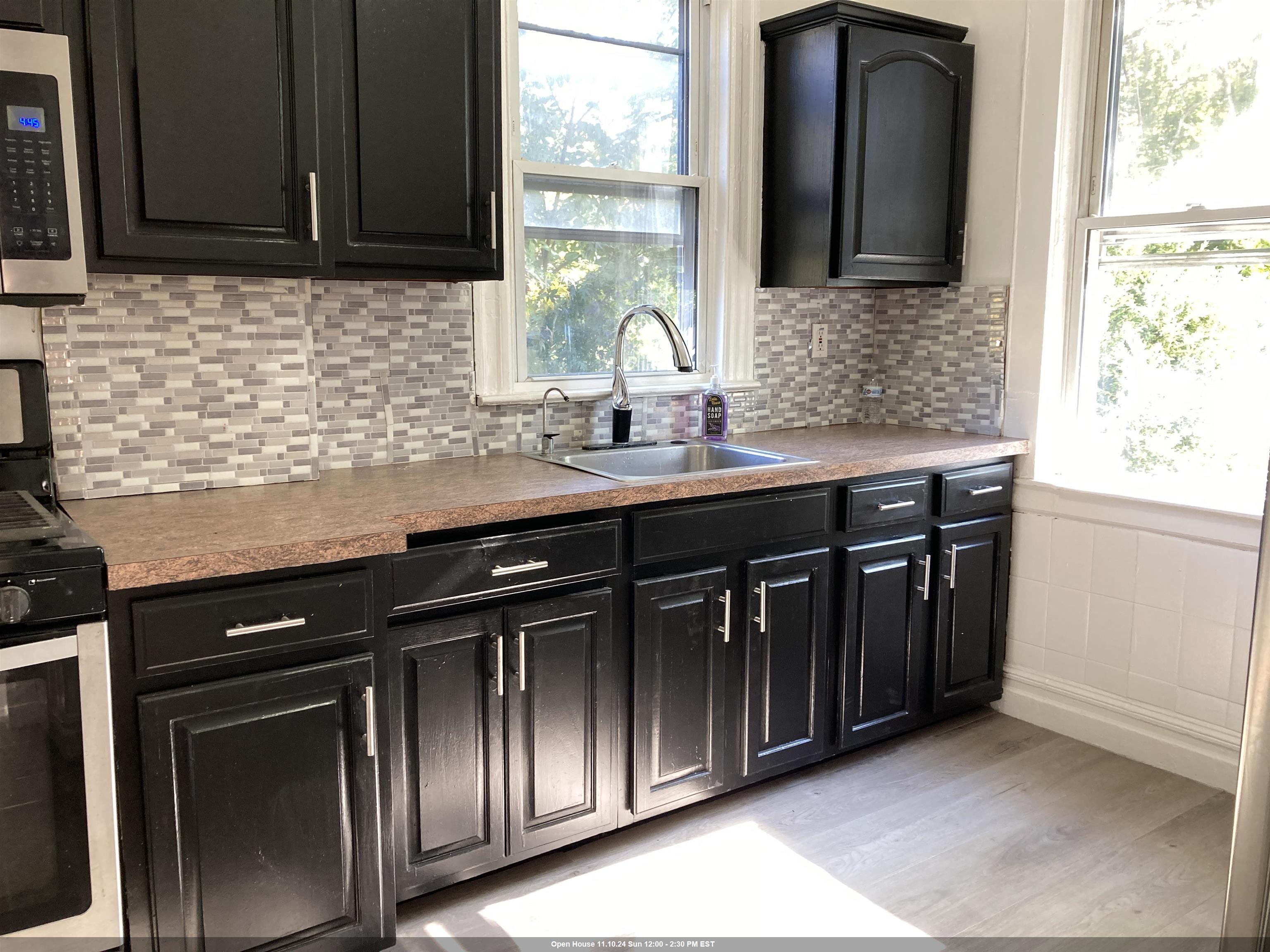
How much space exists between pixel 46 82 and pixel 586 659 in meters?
1.61

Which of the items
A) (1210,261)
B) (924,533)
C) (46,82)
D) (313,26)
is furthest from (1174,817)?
(46,82)

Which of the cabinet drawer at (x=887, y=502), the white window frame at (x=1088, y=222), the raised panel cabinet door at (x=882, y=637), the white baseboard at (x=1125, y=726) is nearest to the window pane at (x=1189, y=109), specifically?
the white window frame at (x=1088, y=222)

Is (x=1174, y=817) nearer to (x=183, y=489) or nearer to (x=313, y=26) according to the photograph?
(x=183, y=489)

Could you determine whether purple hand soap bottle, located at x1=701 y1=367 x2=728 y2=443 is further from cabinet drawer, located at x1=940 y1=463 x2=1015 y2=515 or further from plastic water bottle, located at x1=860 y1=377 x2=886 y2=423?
plastic water bottle, located at x1=860 y1=377 x2=886 y2=423

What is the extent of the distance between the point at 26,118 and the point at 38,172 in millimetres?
95

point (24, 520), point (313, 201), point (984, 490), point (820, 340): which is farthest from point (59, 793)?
point (820, 340)

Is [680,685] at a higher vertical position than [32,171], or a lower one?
lower

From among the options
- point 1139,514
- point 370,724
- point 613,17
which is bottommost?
point 370,724

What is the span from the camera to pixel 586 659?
7.61 ft

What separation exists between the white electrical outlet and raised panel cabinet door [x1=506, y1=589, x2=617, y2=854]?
164 centimetres

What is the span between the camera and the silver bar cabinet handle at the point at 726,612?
257 cm

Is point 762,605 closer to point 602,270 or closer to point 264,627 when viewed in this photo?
point 602,270

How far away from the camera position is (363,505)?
212 centimetres

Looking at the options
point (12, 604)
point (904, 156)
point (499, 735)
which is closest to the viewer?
point (12, 604)
